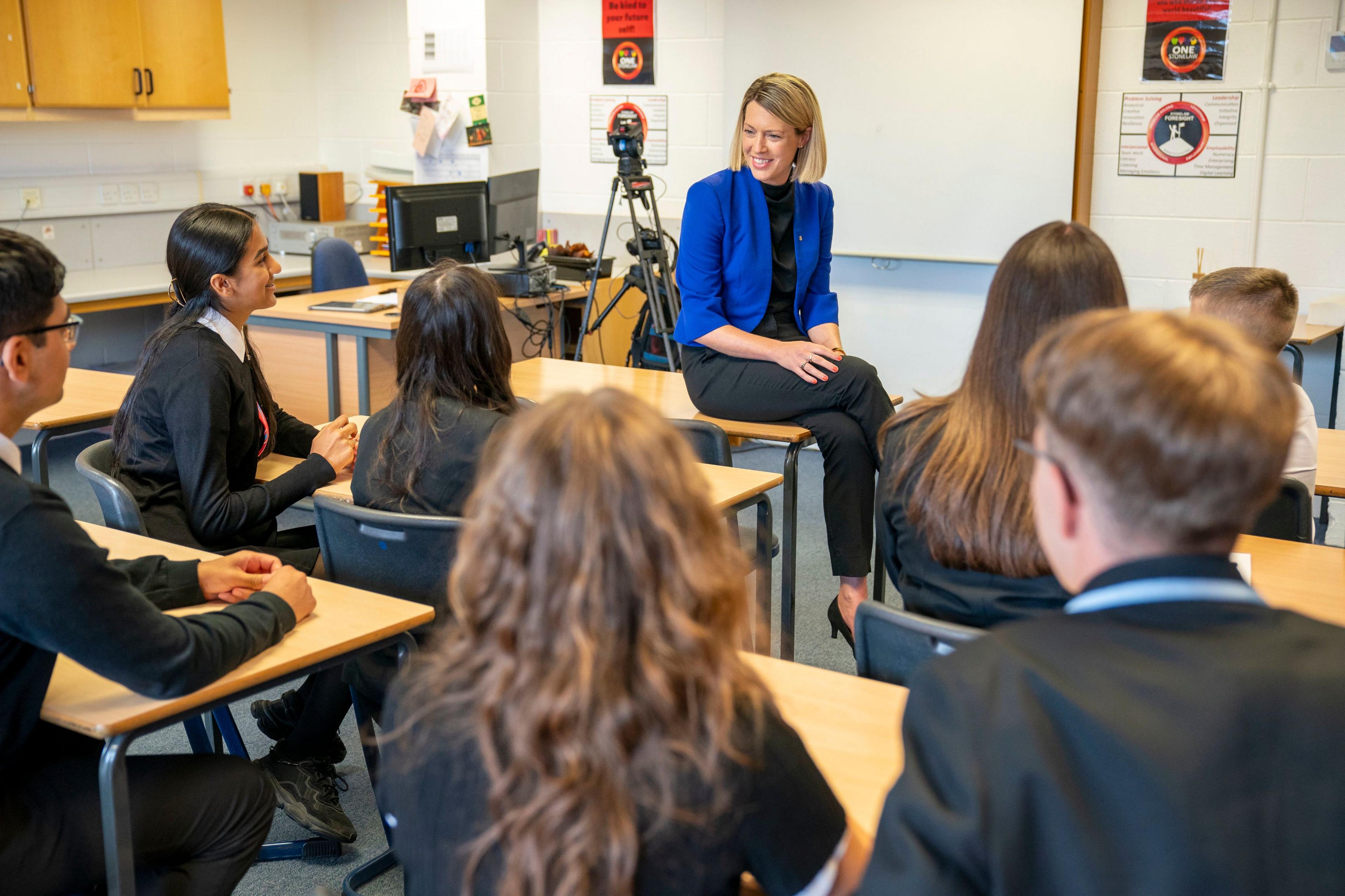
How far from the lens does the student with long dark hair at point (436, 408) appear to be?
73.7 inches

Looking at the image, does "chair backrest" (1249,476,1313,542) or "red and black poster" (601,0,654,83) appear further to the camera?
"red and black poster" (601,0,654,83)

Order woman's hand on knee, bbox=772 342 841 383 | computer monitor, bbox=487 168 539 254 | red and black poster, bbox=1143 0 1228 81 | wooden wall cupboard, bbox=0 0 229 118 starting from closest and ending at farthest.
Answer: woman's hand on knee, bbox=772 342 841 383 < red and black poster, bbox=1143 0 1228 81 < computer monitor, bbox=487 168 539 254 < wooden wall cupboard, bbox=0 0 229 118

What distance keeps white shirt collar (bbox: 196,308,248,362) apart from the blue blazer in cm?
107

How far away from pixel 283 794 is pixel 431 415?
82 cm

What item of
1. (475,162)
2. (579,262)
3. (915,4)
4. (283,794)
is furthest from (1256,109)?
(283,794)

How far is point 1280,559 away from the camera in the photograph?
70.8 inches

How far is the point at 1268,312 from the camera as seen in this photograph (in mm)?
2238

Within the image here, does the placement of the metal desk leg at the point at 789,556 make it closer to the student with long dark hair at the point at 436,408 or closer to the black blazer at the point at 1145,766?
the student with long dark hair at the point at 436,408

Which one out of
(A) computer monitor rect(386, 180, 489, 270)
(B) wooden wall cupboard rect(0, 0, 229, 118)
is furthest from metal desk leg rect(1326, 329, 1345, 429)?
(B) wooden wall cupboard rect(0, 0, 229, 118)

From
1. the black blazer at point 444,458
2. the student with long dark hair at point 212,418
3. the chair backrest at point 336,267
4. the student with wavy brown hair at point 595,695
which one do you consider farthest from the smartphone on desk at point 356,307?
the student with wavy brown hair at point 595,695

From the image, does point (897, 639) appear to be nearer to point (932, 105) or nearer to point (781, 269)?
point (781, 269)

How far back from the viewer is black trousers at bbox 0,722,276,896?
137 centimetres

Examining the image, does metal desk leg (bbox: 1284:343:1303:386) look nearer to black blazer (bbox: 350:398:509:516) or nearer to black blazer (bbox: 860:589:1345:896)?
black blazer (bbox: 350:398:509:516)

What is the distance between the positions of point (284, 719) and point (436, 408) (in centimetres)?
87
